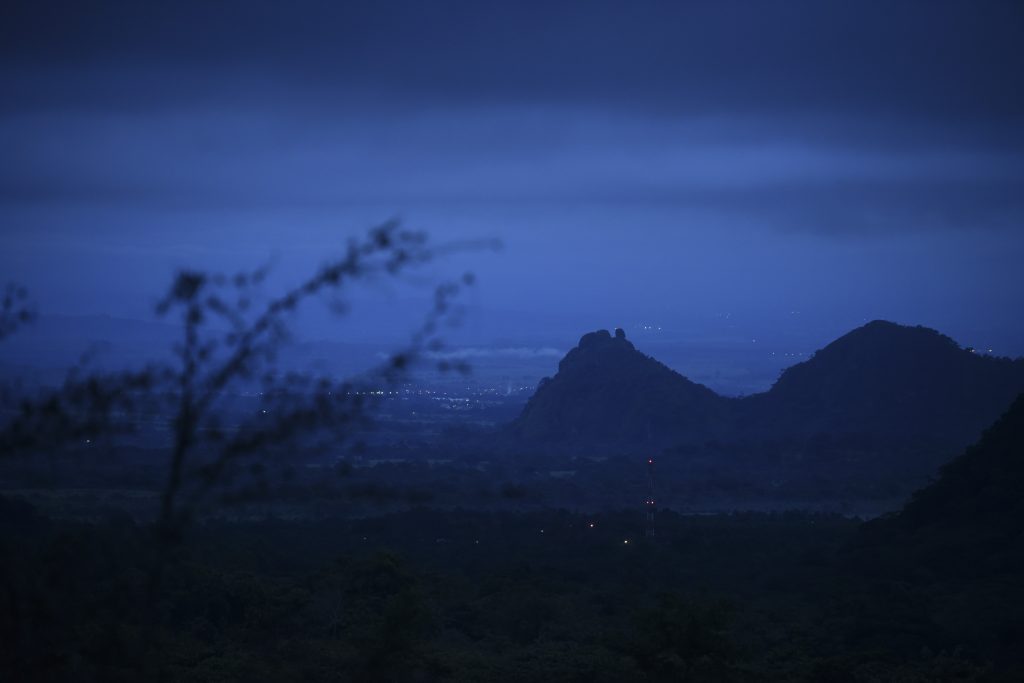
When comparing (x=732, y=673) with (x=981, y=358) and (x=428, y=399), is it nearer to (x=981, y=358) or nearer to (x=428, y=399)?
(x=981, y=358)

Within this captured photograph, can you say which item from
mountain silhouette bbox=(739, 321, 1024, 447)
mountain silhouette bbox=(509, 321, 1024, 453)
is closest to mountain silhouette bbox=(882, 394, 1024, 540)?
mountain silhouette bbox=(509, 321, 1024, 453)

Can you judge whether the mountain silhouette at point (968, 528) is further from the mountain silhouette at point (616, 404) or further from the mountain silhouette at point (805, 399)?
the mountain silhouette at point (616, 404)

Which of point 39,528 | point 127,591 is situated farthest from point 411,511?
point 127,591

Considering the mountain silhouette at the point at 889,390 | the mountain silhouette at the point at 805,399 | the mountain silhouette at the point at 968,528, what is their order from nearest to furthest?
the mountain silhouette at the point at 968,528
the mountain silhouette at the point at 889,390
the mountain silhouette at the point at 805,399

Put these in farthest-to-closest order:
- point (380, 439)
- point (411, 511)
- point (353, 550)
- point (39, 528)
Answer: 1. point (380, 439)
2. point (411, 511)
3. point (353, 550)
4. point (39, 528)

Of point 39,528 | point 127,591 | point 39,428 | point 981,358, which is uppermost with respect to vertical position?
point 981,358

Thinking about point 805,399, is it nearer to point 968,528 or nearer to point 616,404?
point 616,404

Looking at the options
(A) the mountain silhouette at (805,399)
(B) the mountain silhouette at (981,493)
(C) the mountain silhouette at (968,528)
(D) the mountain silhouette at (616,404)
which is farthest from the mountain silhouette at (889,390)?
(C) the mountain silhouette at (968,528)

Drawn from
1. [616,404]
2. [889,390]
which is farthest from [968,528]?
[616,404]
